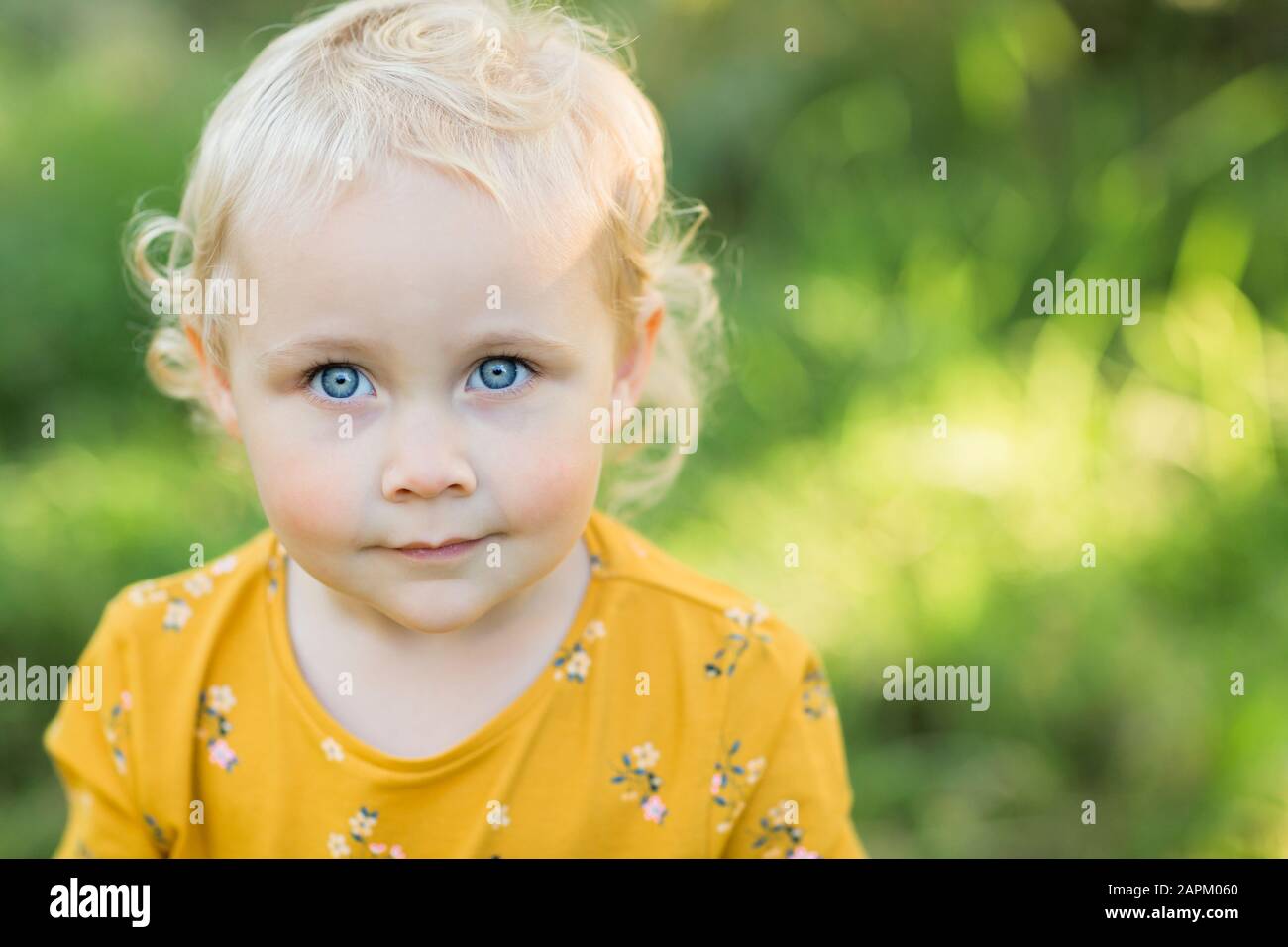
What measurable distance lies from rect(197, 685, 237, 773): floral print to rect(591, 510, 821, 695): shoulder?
47 centimetres

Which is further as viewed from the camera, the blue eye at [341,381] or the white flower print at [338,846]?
the white flower print at [338,846]

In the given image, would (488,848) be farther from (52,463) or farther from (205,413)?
(52,463)

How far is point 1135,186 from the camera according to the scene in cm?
333

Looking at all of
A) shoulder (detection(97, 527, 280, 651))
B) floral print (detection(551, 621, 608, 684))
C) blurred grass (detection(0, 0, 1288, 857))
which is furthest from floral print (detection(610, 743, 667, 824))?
blurred grass (detection(0, 0, 1288, 857))

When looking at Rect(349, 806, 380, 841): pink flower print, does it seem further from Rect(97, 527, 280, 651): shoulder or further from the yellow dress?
Rect(97, 527, 280, 651): shoulder

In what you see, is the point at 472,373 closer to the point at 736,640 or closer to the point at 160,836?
the point at 736,640

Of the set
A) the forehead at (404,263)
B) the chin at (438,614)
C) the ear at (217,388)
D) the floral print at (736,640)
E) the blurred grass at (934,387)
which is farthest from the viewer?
the blurred grass at (934,387)

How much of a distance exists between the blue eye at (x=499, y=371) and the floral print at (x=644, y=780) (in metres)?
0.49

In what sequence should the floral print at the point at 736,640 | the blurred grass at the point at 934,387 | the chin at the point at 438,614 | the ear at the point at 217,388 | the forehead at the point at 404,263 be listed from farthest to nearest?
the blurred grass at the point at 934,387, the floral print at the point at 736,640, the ear at the point at 217,388, the chin at the point at 438,614, the forehead at the point at 404,263

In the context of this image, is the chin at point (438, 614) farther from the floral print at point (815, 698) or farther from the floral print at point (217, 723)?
the floral print at point (815, 698)

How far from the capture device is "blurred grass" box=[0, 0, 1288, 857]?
98.8 inches

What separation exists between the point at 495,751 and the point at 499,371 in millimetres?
470

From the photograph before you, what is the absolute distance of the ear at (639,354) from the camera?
1576 mm

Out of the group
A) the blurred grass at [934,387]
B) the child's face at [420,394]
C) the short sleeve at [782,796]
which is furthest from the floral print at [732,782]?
the blurred grass at [934,387]
